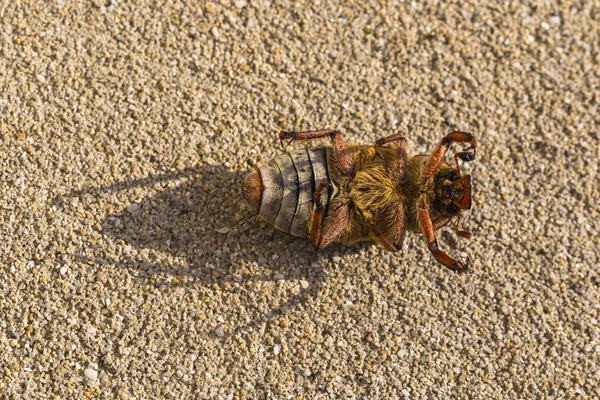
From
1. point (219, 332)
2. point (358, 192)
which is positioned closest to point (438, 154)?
point (358, 192)

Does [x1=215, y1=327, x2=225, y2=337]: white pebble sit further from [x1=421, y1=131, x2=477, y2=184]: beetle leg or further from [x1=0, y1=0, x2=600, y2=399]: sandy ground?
[x1=421, y1=131, x2=477, y2=184]: beetle leg

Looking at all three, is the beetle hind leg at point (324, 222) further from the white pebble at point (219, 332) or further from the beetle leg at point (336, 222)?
the white pebble at point (219, 332)

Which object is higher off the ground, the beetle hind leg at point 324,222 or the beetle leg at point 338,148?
the beetle leg at point 338,148

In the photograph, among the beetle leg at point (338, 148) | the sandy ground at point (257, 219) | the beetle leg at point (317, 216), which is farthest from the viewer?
the sandy ground at point (257, 219)

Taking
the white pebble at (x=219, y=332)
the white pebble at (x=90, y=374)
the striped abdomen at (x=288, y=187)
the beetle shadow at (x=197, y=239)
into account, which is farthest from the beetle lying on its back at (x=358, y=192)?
the white pebble at (x=90, y=374)

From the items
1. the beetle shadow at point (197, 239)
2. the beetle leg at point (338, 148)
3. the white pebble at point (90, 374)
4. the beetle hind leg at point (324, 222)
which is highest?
the beetle leg at point (338, 148)

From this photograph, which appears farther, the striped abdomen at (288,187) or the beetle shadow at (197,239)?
the beetle shadow at (197,239)
